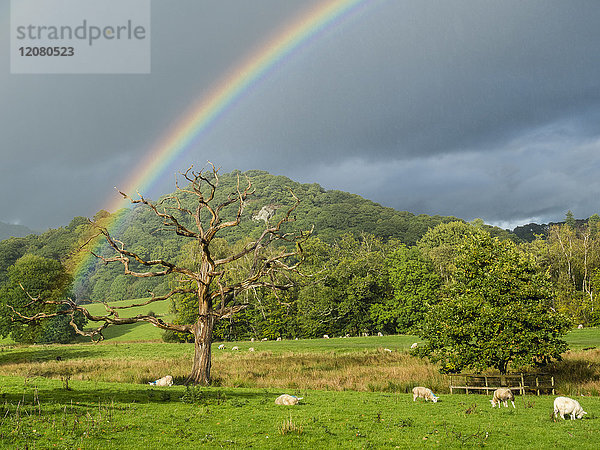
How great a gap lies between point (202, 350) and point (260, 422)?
11861 mm

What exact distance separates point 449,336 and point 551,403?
7005 mm

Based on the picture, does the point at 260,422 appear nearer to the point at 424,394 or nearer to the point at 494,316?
the point at 424,394

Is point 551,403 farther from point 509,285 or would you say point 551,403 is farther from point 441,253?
point 441,253

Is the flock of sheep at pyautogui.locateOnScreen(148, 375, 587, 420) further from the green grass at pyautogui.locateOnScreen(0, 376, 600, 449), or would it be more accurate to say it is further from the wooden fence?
the wooden fence

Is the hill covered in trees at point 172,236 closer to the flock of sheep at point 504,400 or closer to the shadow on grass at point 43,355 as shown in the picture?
the shadow on grass at point 43,355

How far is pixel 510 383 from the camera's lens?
29047 mm

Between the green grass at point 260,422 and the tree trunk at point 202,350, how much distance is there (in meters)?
4.36

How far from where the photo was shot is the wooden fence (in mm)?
26812

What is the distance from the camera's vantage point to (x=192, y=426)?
16.5m

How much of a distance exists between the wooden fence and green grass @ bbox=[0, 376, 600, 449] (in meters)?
2.87

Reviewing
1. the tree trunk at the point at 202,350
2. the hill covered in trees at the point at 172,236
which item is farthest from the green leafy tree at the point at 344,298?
the hill covered in trees at the point at 172,236

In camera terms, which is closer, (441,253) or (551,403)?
(551,403)

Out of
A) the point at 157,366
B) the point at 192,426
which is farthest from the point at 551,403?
the point at 157,366

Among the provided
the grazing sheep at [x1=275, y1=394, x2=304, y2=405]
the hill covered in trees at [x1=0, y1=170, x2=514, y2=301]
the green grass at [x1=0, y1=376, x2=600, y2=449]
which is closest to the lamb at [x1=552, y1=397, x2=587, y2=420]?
the green grass at [x1=0, y1=376, x2=600, y2=449]
